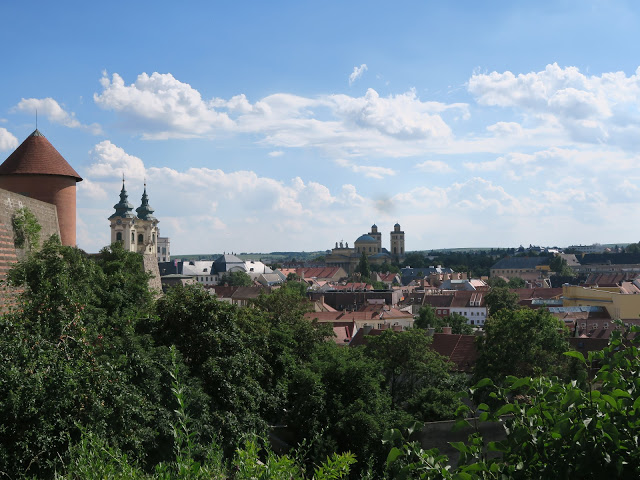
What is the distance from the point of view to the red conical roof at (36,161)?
24.8 m

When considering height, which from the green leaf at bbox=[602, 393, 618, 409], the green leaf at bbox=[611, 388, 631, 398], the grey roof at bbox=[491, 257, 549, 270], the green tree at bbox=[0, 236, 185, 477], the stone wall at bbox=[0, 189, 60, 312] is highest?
the stone wall at bbox=[0, 189, 60, 312]

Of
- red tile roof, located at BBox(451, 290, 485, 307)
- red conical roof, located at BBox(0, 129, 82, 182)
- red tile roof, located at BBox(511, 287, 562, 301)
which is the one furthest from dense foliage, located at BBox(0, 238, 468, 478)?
red tile roof, located at BBox(511, 287, 562, 301)

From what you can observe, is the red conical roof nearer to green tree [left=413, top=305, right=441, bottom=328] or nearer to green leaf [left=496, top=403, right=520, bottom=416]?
green leaf [left=496, top=403, right=520, bottom=416]

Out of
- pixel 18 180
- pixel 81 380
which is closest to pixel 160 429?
pixel 81 380

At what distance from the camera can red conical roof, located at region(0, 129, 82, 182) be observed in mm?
24755

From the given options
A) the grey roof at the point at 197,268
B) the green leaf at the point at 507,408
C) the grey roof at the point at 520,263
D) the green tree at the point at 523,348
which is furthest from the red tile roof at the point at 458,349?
the grey roof at the point at 520,263

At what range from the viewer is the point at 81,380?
36.8 ft

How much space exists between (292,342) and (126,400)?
39.3 ft

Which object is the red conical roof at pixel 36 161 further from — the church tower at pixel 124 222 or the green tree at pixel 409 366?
the church tower at pixel 124 222

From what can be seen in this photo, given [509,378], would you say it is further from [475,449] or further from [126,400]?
[126,400]

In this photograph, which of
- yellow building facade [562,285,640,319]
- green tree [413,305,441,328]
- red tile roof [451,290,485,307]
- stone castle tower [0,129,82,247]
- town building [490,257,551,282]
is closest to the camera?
stone castle tower [0,129,82,247]

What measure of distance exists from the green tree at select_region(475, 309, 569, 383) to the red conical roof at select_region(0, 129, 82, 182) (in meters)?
18.2

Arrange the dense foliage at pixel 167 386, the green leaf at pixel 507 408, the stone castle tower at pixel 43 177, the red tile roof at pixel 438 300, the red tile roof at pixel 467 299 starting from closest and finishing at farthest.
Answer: the green leaf at pixel 507 408, the dense foliage at pixel 167 386, the stone castle tower at pixel 43 177, the red tile roof at pixel 467 299, the red tile roof at pixel 438 300

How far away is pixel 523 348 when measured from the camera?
30.4 metres
